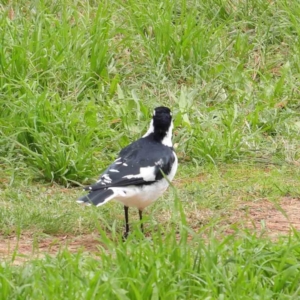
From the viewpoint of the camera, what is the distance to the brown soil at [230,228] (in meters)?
6.46

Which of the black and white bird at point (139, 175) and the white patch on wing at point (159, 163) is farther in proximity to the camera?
the white patch on wing at point (159, 163)

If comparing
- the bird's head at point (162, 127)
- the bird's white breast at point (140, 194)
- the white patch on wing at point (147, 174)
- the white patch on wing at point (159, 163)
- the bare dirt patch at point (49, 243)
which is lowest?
the bare dirt patch at point (49, 243)

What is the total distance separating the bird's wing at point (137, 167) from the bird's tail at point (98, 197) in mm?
36

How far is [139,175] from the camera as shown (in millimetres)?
6840

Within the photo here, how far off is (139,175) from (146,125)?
86.5 inches

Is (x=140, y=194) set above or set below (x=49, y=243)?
above

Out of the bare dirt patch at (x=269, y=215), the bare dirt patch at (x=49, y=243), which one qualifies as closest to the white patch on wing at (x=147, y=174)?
the bare dirt patch at (x=49, y=243)

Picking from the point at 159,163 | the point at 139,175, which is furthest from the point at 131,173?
the point at 159,163

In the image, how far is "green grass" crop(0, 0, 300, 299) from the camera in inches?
203

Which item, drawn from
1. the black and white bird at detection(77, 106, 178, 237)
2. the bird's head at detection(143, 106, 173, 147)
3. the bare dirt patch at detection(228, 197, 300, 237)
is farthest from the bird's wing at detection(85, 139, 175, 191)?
the bare dirt patch at detection(228, 197, 300, 237)

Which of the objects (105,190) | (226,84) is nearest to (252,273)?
(105,190)

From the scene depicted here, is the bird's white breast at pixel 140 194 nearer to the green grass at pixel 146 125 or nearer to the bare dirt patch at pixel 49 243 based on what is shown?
the green grass at pixel 146 125

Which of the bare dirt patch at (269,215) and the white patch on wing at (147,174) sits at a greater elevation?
the white patch on wing at (147,174)

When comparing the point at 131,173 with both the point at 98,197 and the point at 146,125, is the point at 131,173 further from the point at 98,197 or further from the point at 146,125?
the point at 146,125
